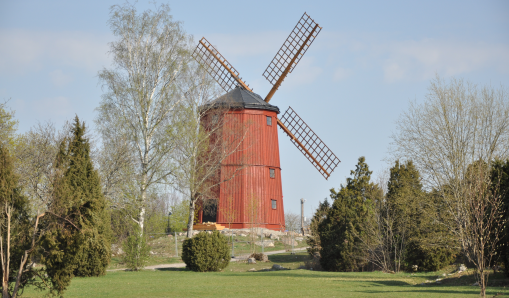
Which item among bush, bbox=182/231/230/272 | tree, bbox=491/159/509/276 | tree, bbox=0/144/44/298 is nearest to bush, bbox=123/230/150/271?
bush, bbox=182/231/230/272

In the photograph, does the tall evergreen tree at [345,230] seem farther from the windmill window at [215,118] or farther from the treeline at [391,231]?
the windmill window at [215,118]

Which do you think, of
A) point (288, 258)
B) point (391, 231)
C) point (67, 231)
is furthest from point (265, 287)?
point (288, 258)

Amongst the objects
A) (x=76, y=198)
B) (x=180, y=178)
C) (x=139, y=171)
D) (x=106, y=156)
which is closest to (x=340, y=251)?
(x=180, y=178)

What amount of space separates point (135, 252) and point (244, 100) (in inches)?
597

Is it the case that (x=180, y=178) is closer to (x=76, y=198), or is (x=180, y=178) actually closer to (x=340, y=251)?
(x=340, y=251)

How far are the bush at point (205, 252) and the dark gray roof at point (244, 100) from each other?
38.9 feet

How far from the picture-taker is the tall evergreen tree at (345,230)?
22.0 m

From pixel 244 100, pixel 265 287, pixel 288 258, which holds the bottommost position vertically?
pixel 265 287

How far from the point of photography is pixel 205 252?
20.4 metres

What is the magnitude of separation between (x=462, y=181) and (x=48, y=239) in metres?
14.9

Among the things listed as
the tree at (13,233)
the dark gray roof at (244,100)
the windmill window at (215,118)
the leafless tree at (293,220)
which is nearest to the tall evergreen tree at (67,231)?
the tree at (13,233)

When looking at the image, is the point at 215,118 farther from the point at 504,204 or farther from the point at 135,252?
the point at 504,204

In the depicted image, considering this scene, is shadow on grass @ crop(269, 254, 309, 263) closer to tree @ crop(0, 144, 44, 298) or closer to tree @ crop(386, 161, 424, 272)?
tree @ crop(386, 161, 424, 272)

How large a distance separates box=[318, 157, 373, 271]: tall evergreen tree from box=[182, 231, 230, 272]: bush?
502 cm
